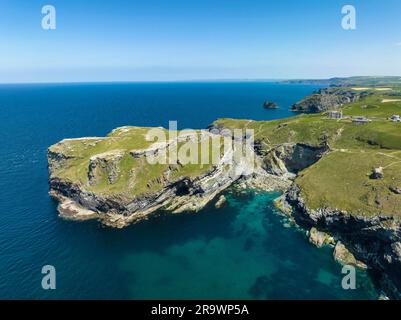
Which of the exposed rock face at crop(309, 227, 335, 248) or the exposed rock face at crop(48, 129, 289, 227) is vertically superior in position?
the exposed rock face at crop(48, 129, 289, 227)

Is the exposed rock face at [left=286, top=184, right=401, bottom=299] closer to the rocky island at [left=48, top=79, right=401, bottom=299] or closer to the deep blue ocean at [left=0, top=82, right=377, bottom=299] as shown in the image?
the rocky island at [left=48, top=79, right=401, bottom=299]

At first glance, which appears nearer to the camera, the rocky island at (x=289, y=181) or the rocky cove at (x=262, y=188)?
the rocky cove at (x=262, y=188)

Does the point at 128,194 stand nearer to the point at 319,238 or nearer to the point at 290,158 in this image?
the point at 319,238

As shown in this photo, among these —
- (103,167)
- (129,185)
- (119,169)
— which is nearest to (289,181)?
(129,185)

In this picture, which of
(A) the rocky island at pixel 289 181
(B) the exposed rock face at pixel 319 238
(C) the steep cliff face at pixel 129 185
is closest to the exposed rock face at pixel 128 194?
(C) the steep cliff face at pixel 129 185

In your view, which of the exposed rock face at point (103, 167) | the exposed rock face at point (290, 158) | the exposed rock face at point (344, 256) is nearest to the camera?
the exposed rock face at point (344, 256)

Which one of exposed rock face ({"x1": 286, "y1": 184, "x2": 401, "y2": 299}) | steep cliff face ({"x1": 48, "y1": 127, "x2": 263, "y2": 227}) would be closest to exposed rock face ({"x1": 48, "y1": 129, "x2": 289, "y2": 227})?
steep cliff face ({"x1": 48, "y1": 127, "x2": 263, "y2": 227})

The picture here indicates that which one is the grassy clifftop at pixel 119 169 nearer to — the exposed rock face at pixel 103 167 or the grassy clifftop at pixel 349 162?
the exposed rock face at pixel 103 167
